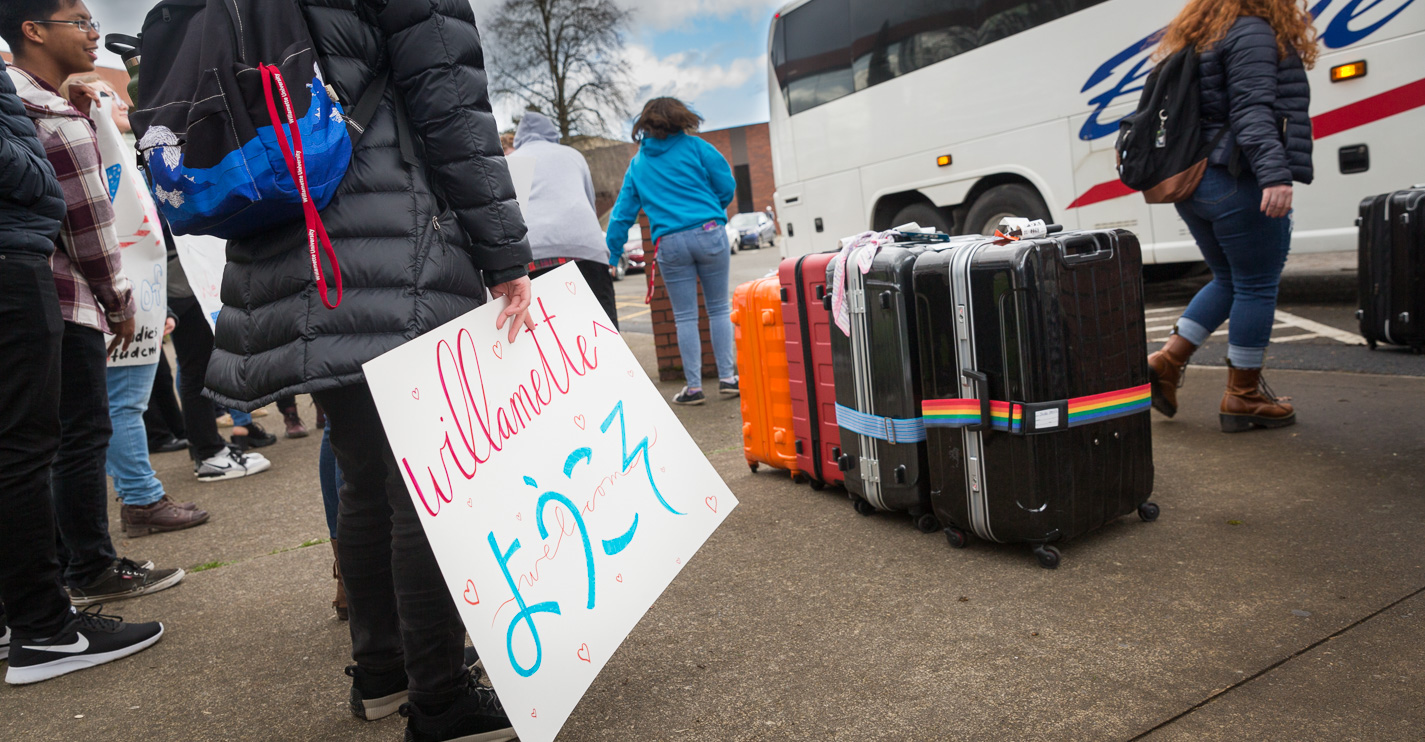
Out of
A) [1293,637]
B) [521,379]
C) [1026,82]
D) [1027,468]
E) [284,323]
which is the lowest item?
[1293,637]

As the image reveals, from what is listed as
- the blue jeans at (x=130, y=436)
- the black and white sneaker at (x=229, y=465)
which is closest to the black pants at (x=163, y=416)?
the black and white sneaker at (x=229, y=465)

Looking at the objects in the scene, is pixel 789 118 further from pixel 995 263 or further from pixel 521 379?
pixel 521 379

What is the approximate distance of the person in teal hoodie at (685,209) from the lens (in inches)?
206

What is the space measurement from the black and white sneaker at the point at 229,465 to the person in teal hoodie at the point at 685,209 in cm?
218

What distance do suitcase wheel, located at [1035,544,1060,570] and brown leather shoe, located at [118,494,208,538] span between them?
11.1 feet

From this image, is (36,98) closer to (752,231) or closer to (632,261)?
(632,261)

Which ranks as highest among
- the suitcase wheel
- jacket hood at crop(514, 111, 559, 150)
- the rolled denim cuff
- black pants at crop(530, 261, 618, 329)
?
jacket hood at crop(514, 111, 559, 150)

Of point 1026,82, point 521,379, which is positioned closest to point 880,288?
point 521,379

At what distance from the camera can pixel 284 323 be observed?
1646mm

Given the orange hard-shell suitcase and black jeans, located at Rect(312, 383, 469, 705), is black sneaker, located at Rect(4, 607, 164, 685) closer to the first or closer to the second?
black jeans, located at Rect(312, 383, 469, 705)

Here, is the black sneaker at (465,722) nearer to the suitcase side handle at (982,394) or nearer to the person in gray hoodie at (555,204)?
the suitcase side handle at (982,394)

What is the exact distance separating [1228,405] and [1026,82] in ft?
15.5

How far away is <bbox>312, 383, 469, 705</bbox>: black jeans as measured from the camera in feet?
5.68

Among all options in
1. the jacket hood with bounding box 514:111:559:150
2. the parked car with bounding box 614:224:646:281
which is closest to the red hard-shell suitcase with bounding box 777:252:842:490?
the jacket hood with bounding box 514:111:559:150
